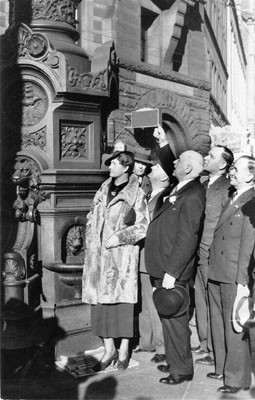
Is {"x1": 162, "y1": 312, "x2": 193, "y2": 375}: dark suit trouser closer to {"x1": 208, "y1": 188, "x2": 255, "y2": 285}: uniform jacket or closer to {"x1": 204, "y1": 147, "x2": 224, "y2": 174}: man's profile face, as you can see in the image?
{"x1": 208, "y1": 188, "x2": 255, "y2": 285}: uniform jacket

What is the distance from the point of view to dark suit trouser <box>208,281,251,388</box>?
4.49m

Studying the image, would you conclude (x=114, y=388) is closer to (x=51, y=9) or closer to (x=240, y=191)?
(x=240, y=191)

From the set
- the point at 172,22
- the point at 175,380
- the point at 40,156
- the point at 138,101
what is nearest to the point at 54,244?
the point at 40,156

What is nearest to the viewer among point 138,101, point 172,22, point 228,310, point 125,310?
point 228,310

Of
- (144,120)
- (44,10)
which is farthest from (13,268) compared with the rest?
(144,120)

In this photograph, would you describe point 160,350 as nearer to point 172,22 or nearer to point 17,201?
point 17,201

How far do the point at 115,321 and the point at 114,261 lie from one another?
0.51 meters

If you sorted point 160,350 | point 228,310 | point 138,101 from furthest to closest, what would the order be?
point 138,101 < point 160,350 < point 228,310

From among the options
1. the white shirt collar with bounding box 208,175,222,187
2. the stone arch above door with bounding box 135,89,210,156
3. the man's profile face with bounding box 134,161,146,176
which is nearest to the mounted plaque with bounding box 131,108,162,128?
the man's profile face with bounding box 134,161,146,176

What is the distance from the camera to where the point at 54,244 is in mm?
5293

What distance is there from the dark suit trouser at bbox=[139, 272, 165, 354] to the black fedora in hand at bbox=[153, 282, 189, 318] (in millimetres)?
904

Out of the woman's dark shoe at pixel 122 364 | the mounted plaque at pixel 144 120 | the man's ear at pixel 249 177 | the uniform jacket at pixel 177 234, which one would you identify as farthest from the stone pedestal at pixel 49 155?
the mounted plaque at pixel 144 120

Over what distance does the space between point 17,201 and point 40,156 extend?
17.8 inches

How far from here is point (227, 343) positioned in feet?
15.1
